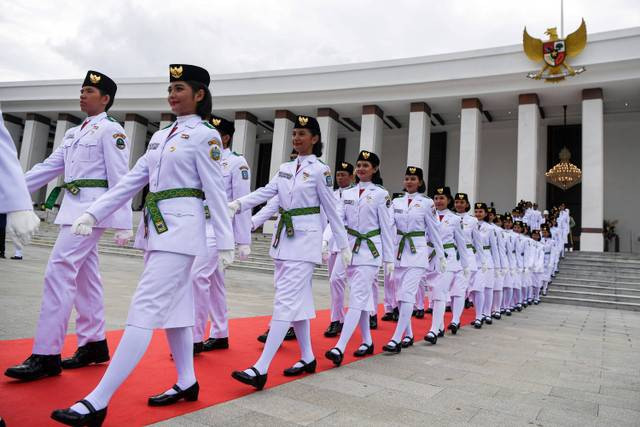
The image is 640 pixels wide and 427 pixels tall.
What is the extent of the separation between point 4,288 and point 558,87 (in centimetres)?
1987

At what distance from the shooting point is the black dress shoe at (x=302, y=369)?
135 inches

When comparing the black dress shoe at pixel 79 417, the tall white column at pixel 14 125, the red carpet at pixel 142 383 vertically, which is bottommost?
the red carpet at pixel 142 383

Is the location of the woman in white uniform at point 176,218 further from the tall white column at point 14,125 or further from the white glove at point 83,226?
the tall white column at point 14,125

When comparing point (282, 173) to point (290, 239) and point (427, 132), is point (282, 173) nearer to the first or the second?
point (290, 239)

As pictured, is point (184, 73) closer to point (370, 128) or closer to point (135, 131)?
point (370, 128)

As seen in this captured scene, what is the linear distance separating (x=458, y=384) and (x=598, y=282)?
38.9 feet

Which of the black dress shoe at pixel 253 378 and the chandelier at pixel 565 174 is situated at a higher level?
the chandelier at pixel 565 174

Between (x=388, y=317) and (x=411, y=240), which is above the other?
(x=411, y=240)

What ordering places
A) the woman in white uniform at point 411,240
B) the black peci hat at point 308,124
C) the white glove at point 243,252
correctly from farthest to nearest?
the woman in white uniform at point 411,240
the black peci hat at point 308,124
the white glove at point 243,252

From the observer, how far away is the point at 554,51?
18.5 meters

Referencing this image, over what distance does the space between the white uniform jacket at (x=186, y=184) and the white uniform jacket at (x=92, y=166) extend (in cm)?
65

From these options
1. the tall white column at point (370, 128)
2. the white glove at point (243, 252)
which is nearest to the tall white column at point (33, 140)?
the tall white column at point (370, 128)

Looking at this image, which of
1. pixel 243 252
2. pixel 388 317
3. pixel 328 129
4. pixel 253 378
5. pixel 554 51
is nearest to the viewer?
pixel 253 378

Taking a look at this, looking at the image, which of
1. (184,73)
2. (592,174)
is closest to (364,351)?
(184,73)
